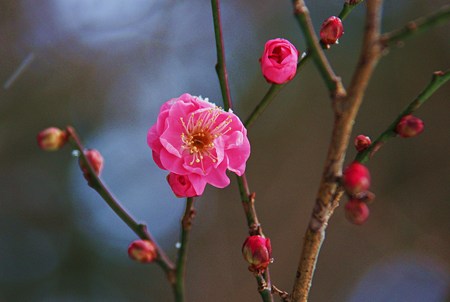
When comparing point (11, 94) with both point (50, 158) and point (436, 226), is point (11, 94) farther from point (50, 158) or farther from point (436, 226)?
point (436, 226)

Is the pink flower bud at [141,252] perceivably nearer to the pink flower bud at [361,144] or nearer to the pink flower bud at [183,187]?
the pink flower bud at [183,187]

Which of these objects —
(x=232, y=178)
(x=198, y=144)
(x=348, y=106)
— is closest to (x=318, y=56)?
(x=348, y=106)

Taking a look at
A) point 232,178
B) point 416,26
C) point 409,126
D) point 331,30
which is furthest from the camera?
point 232,178

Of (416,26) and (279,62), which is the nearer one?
(416,26)

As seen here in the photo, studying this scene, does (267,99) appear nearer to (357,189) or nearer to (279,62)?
(279,62)

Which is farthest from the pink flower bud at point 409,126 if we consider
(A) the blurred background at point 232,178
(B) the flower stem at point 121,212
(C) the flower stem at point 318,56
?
(A) the blurred background at point 232,178

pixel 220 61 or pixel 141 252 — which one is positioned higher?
pixel 220 61
